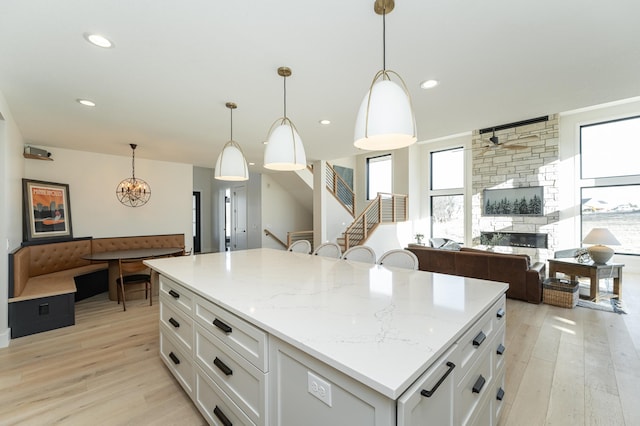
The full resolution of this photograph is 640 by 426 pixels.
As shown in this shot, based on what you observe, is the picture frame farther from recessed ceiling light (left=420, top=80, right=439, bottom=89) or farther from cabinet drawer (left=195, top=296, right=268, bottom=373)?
cabinet drawer (left=195, top=296, right=268, bottom=373)

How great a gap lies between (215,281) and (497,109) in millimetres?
3505

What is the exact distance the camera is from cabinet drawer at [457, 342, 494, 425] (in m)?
1.20

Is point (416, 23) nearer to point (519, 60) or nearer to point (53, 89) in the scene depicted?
point (519, 60)

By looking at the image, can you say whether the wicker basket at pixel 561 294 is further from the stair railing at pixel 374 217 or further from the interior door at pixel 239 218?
the interior door at pixel 239 218

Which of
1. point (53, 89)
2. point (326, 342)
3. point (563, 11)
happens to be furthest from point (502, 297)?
point (53, 89)

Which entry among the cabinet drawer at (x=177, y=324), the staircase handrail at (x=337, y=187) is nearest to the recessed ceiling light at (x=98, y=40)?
the cabinet drawer at (x=177, y=324)

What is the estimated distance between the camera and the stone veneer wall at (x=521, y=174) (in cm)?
626

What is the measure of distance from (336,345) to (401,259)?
1.75 m

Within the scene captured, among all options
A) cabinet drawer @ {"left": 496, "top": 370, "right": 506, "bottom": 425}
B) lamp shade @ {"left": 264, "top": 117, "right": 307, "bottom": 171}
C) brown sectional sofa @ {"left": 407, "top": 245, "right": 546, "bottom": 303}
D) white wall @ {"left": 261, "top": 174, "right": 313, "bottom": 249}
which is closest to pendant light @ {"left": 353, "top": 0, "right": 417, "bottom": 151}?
lamp shade @ {"left": 264, "top": 117, "right": 307, "bottom": 171}

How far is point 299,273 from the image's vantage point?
7.22ft

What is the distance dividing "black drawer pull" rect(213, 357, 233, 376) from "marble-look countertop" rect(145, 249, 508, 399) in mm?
351

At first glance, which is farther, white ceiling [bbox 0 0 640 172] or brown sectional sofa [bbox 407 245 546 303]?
brown sectional sofa [bbox 407 245 546 303]

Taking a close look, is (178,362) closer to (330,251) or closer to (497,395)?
(330,251)

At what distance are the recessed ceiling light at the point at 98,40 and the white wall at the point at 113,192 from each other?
11.8 ft
